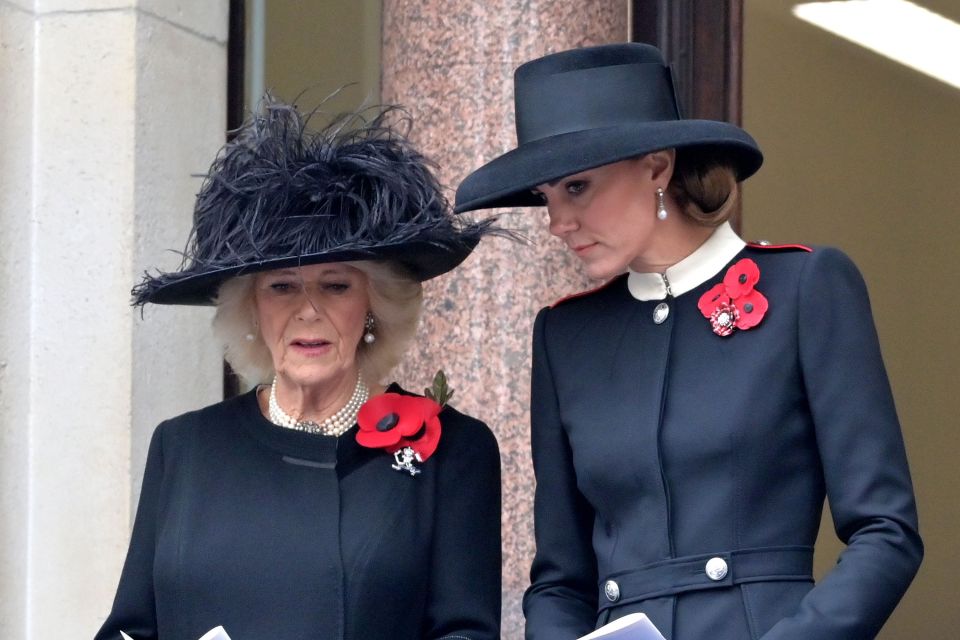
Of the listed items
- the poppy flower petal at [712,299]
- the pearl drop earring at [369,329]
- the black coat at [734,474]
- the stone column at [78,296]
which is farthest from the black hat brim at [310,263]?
the stone column at [78,296]

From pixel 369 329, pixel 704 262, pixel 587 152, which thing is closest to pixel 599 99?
pixel 587 152

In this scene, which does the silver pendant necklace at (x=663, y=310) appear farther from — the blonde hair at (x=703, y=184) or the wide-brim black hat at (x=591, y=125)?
the wide-brim black hat at (x=591, y=125)

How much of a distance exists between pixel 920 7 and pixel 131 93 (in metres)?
3.38

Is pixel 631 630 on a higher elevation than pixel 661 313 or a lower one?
lower

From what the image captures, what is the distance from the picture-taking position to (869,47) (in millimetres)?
6605

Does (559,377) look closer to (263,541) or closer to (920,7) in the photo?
(263,541)

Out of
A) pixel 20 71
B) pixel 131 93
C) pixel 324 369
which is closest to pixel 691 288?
pixel 324 369

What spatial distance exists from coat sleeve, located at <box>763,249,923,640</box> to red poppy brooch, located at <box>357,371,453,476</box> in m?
0.80

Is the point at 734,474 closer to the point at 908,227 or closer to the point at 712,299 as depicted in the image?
the point at 712,299

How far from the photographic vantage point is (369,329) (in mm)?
3205

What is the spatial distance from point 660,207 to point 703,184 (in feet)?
0.28

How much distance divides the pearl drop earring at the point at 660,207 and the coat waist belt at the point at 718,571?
591 mm

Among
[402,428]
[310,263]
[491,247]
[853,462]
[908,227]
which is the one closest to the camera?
[853,462]

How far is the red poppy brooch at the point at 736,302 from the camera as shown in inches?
108
